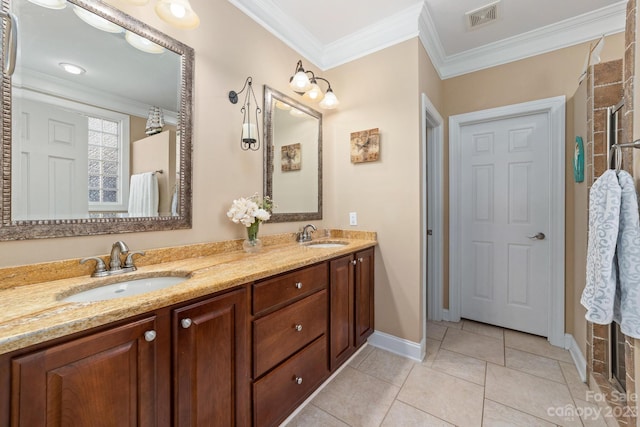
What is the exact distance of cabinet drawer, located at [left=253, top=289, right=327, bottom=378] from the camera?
1199mm

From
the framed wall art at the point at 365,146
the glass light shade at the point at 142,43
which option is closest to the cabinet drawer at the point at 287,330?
the framed wall art at the point at 365,146

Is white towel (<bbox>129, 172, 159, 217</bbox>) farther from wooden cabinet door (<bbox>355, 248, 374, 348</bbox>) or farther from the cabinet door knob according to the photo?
wooden cabinet door (<bbox>355, 248, 374, 348</bbox>)

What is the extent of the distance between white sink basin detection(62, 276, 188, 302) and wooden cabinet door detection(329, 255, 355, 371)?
0.94 metres

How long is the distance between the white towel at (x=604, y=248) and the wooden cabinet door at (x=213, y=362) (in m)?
1.50

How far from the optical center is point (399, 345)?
2.13 meters

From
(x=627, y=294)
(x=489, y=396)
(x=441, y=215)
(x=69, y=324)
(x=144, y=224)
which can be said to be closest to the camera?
(x=69, y=324)

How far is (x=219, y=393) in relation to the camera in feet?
3.36

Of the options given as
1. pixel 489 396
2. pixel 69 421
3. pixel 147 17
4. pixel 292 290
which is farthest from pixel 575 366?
pixel 147 17

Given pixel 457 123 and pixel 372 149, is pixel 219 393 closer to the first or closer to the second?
pixel 372 149

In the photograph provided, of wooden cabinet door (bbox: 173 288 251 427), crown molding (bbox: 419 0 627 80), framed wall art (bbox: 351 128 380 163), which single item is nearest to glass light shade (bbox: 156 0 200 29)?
wooden cabinet door (bbox: 173 288 251 427)

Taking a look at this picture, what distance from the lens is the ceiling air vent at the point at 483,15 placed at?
6.53 feet

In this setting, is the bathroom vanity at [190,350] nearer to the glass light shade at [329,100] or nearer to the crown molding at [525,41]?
the glass light shade at [329,100]

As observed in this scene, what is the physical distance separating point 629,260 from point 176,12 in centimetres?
228

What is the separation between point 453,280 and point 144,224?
2807 mm
